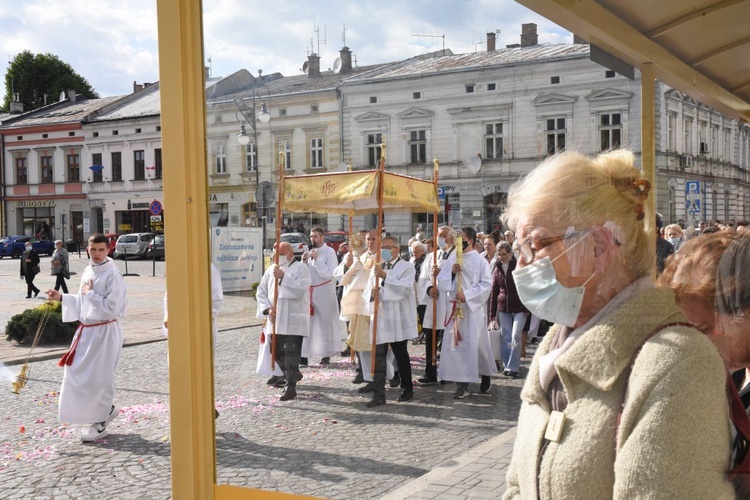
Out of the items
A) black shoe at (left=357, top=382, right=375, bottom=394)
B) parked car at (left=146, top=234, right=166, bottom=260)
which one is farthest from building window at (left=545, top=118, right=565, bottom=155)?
parked car at (left=146, top=234, right=166, bottom=260)

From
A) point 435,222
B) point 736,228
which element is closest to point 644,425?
point 736,228

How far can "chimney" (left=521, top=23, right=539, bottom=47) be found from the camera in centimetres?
202

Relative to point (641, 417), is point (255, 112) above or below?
above

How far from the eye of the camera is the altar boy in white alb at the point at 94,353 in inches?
259

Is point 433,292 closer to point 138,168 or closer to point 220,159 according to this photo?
point 220,159

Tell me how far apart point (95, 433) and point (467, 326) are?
138 inches

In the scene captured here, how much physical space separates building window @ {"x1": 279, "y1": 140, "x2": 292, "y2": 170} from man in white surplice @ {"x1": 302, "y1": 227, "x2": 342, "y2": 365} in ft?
2.46

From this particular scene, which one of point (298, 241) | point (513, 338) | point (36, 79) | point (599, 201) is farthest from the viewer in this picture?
point (36, 79)

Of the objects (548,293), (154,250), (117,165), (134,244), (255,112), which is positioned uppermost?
(117,165)

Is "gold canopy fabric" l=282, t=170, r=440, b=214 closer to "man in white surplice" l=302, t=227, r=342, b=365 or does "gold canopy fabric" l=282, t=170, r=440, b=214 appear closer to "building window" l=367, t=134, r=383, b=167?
"building window" l=367, t=134, r=383, b=167

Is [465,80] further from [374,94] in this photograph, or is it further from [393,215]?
[393,215]

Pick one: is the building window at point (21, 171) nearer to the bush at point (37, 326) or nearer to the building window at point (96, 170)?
the building window at point (96, 170)

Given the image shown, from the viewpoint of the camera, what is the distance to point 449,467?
2.46 metres

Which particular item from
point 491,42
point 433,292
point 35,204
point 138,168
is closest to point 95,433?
point 433,292
